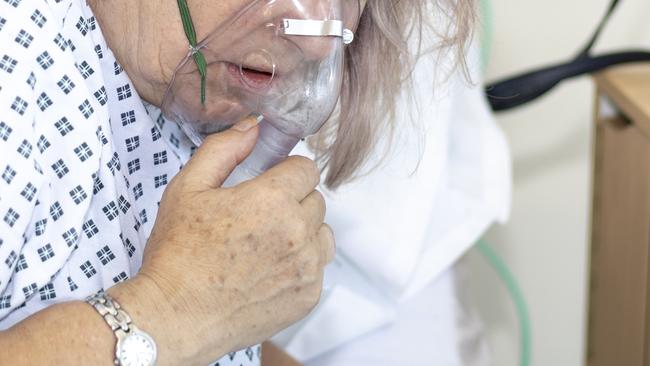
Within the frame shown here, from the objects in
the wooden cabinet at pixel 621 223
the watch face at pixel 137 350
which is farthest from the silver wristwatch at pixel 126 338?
the wooden cabinet at pixel 621 223

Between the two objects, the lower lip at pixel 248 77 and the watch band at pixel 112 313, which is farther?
the lower lip at pixel 248 77

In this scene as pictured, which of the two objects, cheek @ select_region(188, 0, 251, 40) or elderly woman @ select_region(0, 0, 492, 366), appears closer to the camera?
elderly woman @ select_region(0, 0, 492, 366)

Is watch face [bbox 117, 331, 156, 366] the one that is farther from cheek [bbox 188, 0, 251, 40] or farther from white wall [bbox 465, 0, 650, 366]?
white wall [bbox 465, 0, 650, 366]

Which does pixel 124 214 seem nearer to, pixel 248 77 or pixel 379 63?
pixel 248 77

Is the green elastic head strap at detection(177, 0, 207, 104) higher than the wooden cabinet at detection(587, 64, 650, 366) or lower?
higher

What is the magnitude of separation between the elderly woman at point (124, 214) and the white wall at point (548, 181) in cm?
94

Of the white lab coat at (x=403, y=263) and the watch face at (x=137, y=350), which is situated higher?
the watch face at (x=137, y=350)

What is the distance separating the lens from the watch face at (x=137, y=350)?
2.58 feet

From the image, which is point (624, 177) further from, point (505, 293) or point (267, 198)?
point (267, 198)

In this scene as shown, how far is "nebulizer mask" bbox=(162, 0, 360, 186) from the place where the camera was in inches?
36.5

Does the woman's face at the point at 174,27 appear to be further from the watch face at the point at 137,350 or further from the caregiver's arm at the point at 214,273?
the watch face at the point at 137,350

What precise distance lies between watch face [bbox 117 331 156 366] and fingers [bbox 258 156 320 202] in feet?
0.61

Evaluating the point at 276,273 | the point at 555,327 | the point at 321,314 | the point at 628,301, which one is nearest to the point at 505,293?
the point at 555,327

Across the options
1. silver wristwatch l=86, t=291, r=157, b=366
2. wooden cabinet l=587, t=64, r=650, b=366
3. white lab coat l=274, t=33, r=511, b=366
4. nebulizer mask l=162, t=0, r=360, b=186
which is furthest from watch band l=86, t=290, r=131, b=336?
wooden cabinet l=587, t=64, r=650, b=366
